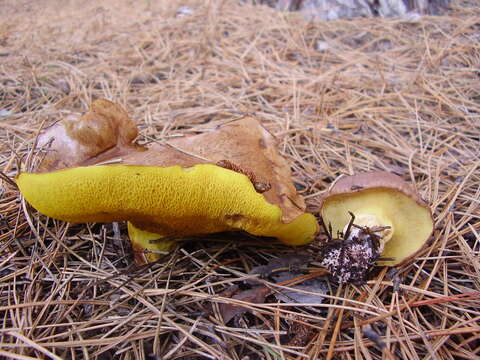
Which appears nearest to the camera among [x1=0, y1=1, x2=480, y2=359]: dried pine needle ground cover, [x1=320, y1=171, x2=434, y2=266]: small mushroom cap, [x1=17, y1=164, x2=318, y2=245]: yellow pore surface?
[x1=17, y1=164, x2=318, y2=245]: yellow pore surface

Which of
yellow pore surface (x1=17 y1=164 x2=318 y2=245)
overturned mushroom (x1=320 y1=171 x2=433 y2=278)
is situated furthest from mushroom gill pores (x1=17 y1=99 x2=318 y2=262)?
overturned mushroom (x1=320 y1=171 x2=433 y2=278)

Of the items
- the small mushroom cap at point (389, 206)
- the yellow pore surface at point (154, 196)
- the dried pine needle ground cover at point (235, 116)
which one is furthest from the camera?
the small mushroom cap at point (389, 206)

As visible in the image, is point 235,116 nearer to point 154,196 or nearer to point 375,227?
point 375,227

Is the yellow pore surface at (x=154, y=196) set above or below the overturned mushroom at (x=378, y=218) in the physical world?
above

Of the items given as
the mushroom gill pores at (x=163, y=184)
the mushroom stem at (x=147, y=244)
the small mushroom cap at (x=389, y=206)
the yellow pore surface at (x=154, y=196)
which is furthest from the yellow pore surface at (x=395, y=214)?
the mushroom stem at (x=147, y=244)

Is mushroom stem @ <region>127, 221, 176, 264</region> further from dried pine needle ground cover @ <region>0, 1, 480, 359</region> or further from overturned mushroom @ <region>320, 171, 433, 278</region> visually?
overturned mushroom @ <region>320, 171, 433, 278</region>

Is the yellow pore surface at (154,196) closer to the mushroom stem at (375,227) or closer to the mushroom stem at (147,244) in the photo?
the mushroom stem at (147,244)

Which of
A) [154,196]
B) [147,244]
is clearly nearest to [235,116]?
[147,244]
